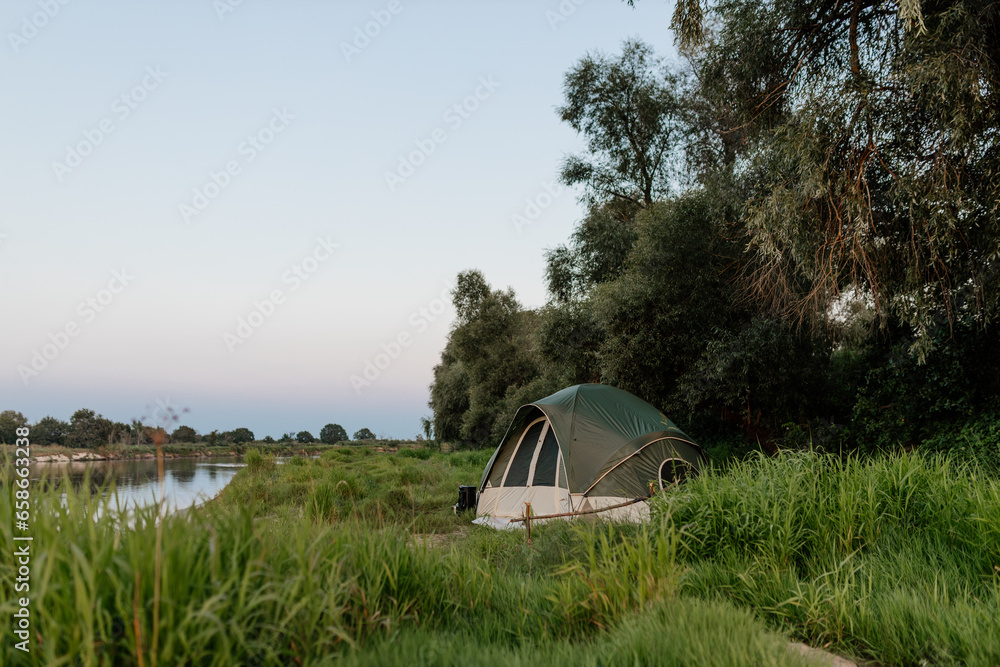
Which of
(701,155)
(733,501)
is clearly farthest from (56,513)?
(701,155)

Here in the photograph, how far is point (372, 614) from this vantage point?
256 cm

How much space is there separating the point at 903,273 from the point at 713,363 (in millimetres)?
3700

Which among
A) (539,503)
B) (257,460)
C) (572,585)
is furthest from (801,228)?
(257,460)

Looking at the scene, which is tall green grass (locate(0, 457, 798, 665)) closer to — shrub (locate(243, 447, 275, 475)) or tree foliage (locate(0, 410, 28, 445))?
tree foliage (locate(0, 410, 28, 445))

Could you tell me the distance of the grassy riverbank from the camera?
1883mm

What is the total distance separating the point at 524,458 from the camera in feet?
28.6

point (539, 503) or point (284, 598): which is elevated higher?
point (284, 598)

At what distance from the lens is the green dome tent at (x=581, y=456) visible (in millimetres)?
7762

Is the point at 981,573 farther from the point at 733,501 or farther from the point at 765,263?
the point at 765,263

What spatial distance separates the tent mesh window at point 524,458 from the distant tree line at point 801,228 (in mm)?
3637

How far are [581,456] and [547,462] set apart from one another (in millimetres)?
589

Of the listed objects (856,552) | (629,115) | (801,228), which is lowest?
(856,552)

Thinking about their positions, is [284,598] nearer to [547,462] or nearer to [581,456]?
[581,456]

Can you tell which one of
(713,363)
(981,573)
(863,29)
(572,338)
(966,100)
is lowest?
(981,573)
